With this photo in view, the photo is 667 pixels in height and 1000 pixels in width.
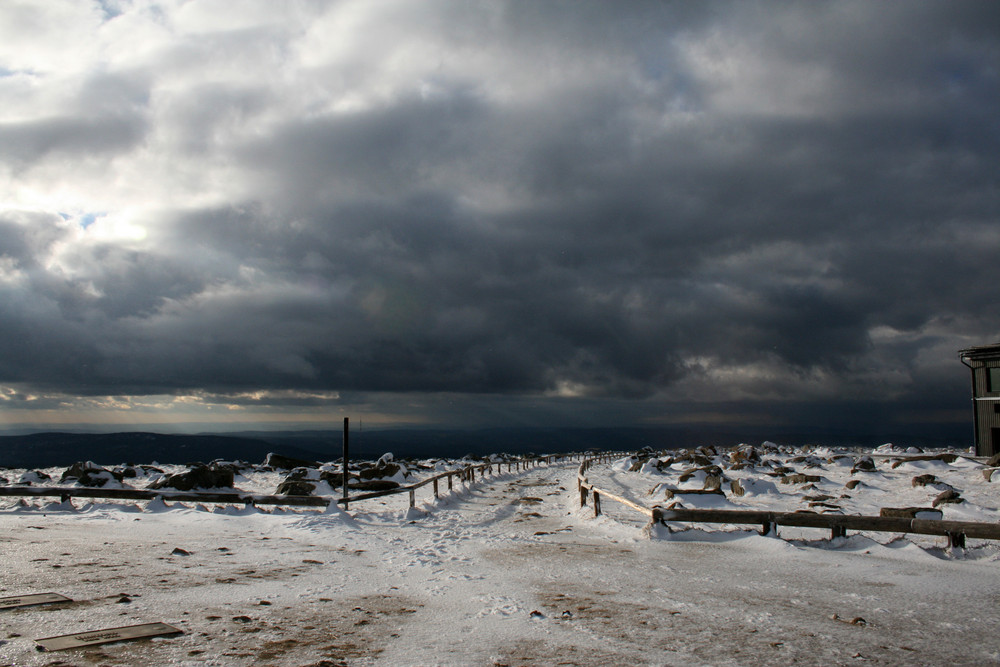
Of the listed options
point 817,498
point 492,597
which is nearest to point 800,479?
point 817,498

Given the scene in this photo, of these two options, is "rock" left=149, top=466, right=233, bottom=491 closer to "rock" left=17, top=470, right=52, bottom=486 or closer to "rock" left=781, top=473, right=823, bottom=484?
"rock" left=17, top=470, right=52, bottom=486

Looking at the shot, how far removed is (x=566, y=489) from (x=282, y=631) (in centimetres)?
2295

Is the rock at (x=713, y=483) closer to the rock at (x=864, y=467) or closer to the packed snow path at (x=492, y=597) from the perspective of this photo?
the rock at (x=864, y=467)

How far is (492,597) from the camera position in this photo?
26.1 ft

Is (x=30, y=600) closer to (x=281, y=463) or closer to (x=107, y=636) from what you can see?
(x=107, y=636)

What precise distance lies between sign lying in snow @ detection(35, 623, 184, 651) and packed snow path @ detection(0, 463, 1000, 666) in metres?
0.15

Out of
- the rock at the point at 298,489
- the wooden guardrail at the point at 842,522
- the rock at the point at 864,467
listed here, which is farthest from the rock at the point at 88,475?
the rock at the point at 864,467

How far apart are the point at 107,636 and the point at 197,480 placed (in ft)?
61.0

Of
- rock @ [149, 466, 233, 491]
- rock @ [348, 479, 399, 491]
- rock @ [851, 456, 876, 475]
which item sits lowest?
rock @ [348, 479, 399, 491]

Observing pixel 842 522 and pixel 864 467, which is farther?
pixel 864 467

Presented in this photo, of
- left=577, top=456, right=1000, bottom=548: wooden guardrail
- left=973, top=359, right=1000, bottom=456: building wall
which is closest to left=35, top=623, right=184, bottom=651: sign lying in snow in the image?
left=577, top=456, right=1000, bottom=548: wooden guardrail

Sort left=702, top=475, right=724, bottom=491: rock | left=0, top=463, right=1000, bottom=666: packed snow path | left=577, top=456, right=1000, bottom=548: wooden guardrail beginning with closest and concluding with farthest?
left=0, top=463, right=1000, bottom=666: packed snow path < left=577, top=456, right=1000, bottom=548: wooden guardrail < left=702, top=475, right=724, bottom=491: rock

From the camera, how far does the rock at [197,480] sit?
22.1 m

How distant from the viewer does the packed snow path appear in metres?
5.71
